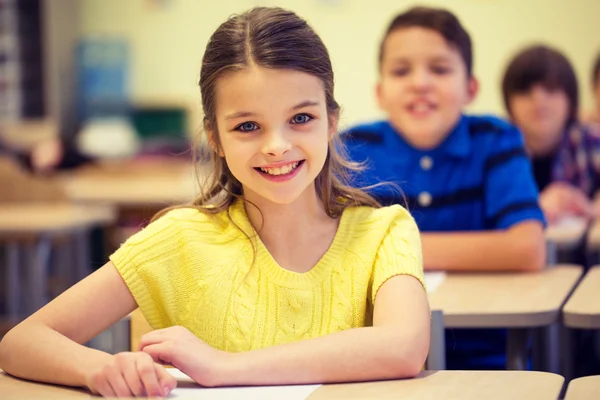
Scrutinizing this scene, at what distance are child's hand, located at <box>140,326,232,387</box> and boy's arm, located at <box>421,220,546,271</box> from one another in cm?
104

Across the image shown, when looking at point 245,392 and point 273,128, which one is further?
point 273,128

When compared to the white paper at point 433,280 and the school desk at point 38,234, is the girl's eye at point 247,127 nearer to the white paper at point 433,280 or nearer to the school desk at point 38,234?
the white paper at point 433,280

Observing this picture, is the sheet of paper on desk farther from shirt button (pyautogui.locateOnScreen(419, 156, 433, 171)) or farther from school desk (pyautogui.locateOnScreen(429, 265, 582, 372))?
shirt button (pyautogui.locateOnScreen(419, 156, 433, 171))

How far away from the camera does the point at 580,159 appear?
12.0 feet

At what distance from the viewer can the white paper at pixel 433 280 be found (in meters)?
2.02

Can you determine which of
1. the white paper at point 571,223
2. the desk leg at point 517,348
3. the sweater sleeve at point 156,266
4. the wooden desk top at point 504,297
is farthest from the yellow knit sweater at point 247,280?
the white paper at point 571,223

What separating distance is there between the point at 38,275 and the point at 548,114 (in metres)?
2.91

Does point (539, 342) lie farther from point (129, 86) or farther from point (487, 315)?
point (129, 86)

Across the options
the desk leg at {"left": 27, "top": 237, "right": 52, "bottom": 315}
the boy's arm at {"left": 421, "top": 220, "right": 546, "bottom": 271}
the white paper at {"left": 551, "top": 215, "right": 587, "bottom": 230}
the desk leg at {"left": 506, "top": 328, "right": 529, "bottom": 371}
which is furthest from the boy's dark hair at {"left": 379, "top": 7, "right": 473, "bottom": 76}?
the desk leg at {"left": 27, "top": 237, "right": 52, "bottom": 315}

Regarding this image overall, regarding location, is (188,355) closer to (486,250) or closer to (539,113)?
(486,250)

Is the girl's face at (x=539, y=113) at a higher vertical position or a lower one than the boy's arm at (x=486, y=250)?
higher

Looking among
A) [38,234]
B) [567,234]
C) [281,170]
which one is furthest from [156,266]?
[38,234]

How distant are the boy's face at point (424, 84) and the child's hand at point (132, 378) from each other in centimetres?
131

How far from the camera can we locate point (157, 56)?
8.64 m
